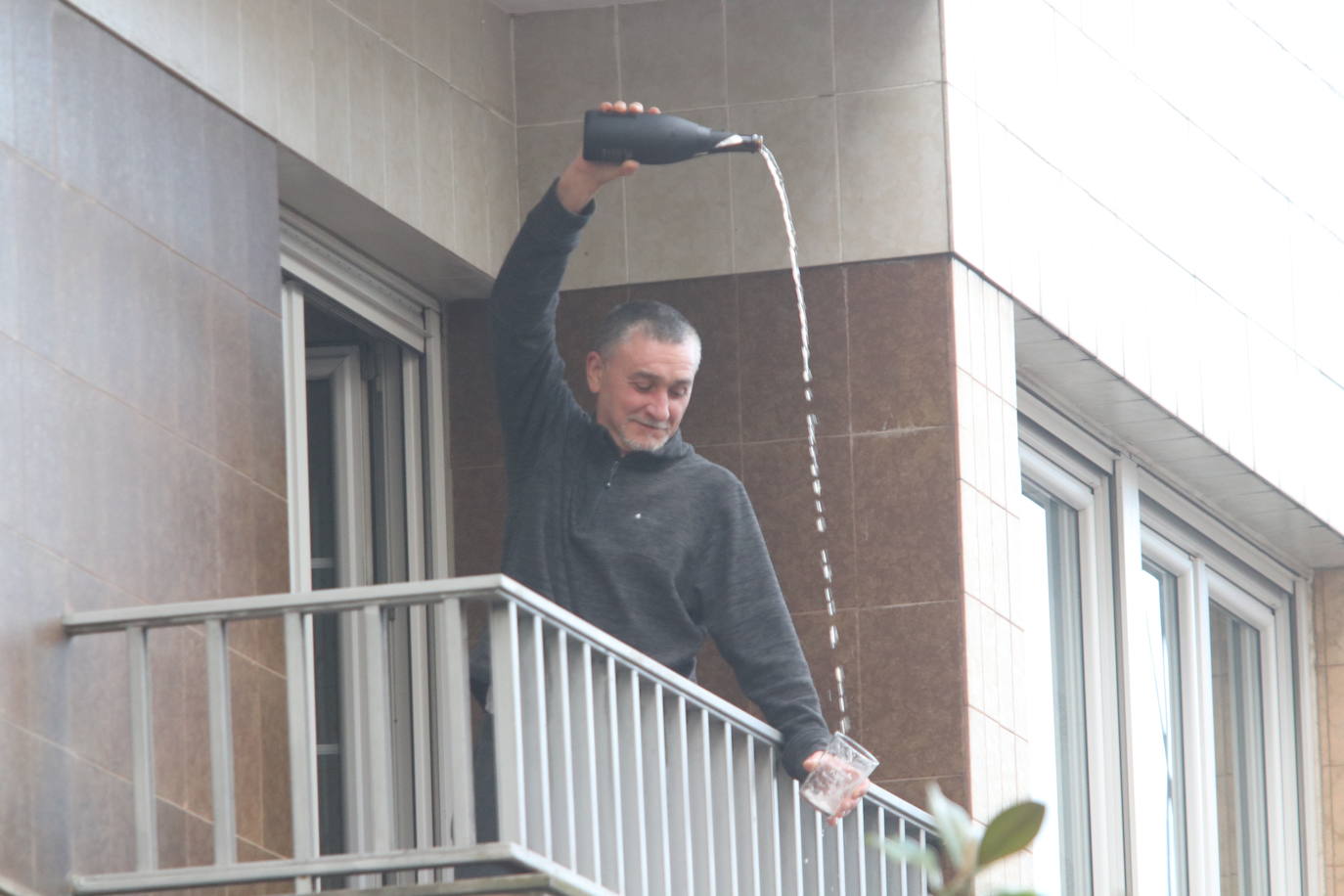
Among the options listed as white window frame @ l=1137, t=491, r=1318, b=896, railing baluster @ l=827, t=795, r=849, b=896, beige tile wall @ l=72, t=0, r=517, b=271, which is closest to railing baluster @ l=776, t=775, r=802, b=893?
railing baluster @ l=827, t=795, r=849, b=896

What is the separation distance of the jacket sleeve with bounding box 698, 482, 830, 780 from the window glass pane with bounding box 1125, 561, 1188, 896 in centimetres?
351

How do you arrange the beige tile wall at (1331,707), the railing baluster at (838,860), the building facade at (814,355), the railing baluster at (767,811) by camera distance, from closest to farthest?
the building facade at (814,355) < the railing baluster at (767,811) < the railing baluster at (838,860) < the beige tile wall at (1331,707)

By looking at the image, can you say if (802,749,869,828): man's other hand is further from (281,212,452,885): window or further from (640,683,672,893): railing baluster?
(281,212,452,885): window

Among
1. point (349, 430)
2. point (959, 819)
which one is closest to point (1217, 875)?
point (349, 430)

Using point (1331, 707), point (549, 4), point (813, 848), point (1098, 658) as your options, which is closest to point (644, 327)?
point (813, 848)

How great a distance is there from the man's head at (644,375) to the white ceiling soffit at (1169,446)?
238 centimetres

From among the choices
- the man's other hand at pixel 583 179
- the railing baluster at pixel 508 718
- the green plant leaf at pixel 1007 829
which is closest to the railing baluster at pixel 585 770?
the railing baluster at pixel 508 718

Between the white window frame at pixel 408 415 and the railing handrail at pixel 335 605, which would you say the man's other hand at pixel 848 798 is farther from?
the white window frame at pixel 408 415

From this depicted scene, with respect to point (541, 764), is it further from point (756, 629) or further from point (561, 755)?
point (756, 629)

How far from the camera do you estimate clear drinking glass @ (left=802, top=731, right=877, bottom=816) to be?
5.77 meters

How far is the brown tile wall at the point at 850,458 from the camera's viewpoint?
747 centimetres

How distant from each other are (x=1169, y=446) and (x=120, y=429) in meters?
4.73

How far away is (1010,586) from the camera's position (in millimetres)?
7766

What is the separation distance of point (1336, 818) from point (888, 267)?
4.07 meters
